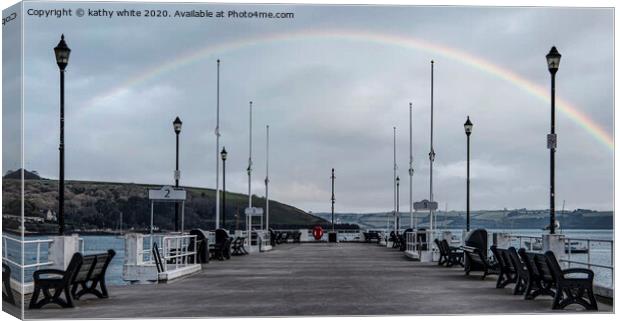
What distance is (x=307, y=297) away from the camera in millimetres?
21562

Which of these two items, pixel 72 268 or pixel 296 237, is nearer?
pixel 72 268

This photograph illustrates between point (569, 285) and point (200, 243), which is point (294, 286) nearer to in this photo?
point (569, 285)

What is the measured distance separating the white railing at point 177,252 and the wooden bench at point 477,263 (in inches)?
323

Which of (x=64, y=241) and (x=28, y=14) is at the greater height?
(x=28, y=14)

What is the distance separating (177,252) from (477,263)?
29.0 ft

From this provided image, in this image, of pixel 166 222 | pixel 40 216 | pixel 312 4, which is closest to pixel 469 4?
pixel 312 4

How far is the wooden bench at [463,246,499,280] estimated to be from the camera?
94.1ft

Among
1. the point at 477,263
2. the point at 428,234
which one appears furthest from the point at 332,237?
the point at 477,263

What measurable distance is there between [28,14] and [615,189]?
10778 millimetres

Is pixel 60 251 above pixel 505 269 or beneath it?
above

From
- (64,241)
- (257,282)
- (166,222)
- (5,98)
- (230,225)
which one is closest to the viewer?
(5,98)

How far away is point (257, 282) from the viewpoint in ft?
87.4

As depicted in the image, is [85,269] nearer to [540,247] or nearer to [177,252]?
[177,252]

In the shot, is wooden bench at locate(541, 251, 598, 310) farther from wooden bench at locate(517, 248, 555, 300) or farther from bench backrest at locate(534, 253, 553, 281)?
wooden bench at locate(517, 248, 555, 300)
